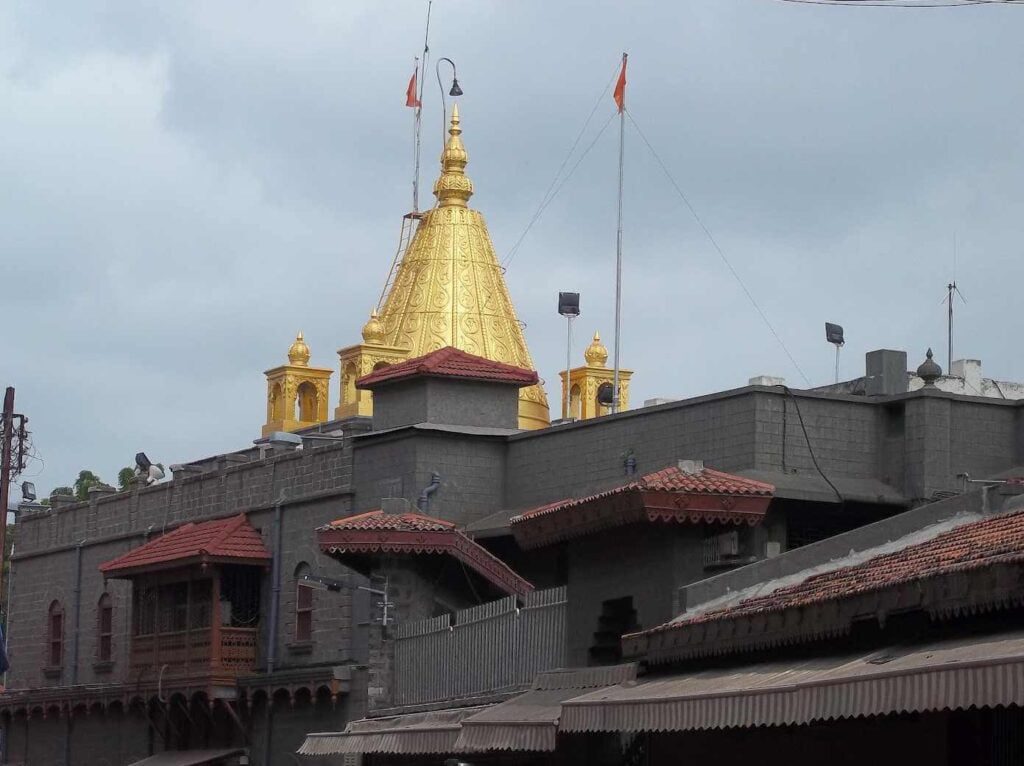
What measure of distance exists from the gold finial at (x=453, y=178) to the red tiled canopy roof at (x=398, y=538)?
20.7 metres

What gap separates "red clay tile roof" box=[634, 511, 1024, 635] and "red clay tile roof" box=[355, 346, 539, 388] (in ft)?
48.3

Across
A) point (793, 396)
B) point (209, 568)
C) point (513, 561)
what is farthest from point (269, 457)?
point (793, 396)

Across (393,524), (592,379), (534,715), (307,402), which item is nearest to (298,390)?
(307,402)

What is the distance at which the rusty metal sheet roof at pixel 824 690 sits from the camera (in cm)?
1423

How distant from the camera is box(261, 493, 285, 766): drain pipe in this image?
3753 cm

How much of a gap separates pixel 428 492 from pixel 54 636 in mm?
15494

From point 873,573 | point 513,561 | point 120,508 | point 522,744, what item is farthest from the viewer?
point 120,508

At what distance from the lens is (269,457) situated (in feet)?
129

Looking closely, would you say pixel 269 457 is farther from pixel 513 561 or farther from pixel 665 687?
pixel 665 687

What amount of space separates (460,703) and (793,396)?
6.34 metres

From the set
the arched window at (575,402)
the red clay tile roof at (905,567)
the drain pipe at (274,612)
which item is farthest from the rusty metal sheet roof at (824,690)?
the arched window at (575,402)

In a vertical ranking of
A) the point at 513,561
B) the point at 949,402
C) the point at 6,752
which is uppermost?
the point at 949,402

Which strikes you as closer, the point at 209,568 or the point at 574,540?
the point at 574,540

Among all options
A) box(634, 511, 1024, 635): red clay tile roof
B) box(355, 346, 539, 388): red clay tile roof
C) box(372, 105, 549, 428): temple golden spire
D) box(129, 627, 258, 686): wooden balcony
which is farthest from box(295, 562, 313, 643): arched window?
box(634, 511, 1024, 635): red clay tile roof
